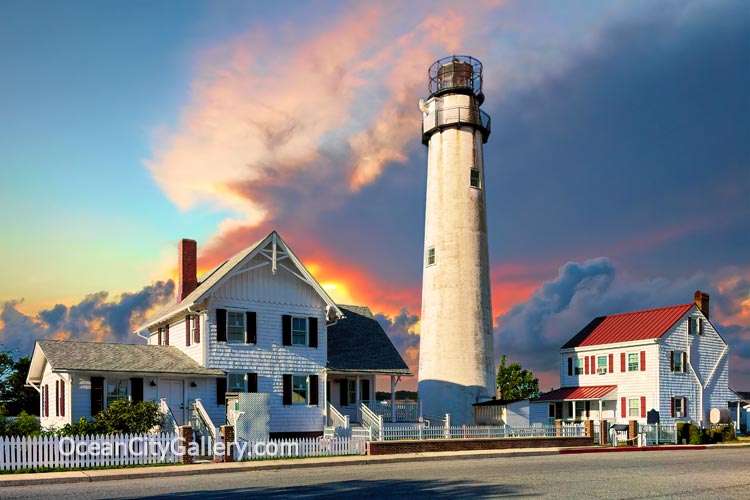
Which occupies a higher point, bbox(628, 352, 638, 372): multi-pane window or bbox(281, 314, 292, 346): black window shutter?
bbox(281, 314, 292, 346): black window shutter

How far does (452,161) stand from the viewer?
143ft

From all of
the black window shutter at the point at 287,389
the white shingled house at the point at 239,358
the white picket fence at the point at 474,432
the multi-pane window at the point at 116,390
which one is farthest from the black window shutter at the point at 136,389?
the white picket fence at the point at 474,432

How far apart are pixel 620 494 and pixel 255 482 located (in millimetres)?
9173

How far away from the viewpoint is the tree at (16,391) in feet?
161

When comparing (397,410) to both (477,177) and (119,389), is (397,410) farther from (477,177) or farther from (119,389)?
(477,177)

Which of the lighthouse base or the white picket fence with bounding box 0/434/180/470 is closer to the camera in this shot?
the white picket fence with bounding box 0/434/180/470

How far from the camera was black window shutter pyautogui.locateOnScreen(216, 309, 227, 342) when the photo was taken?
108ft

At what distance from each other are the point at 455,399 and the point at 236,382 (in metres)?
13.6

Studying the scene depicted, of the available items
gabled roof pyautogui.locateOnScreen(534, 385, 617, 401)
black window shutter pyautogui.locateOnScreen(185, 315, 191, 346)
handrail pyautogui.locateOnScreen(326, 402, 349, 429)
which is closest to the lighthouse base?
handrail pyautogui.locateOnScreen(326, 402, 349, 429)

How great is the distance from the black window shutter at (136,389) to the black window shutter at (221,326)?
3821 mm

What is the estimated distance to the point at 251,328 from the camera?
3397cm

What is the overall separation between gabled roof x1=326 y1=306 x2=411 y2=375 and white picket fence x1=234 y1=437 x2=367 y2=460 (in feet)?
21.6

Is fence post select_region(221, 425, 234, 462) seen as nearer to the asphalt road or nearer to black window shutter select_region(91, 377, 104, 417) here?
the asphalt road

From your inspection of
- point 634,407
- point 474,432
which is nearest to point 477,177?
point 474,432
